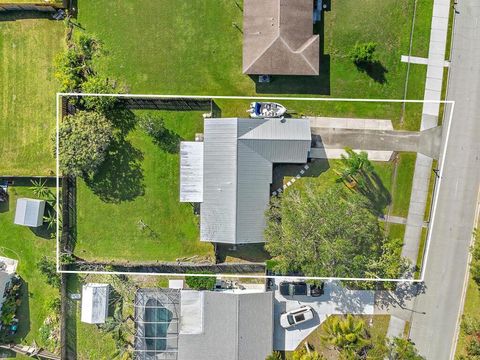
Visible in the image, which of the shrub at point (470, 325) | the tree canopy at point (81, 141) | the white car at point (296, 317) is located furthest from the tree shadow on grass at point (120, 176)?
the shrub at point (470, 325)

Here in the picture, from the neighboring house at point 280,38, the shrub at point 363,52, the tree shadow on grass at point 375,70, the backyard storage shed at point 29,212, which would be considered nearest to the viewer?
the neighboring house at point 280,38

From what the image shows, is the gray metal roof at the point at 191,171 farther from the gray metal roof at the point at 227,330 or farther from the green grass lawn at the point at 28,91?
the green grass lawn at the point at 28,91

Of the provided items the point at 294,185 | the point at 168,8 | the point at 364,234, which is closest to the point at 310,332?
the point at 364,234

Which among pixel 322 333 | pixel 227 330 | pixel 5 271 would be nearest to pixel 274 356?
pixel 227 330

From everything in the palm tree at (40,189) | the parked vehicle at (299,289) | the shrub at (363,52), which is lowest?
the parked vehicle at (299,289)

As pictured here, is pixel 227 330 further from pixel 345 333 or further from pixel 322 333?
pixel 345 333

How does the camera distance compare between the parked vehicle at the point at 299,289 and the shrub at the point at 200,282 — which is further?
the parked vehicle at the point at 299,289

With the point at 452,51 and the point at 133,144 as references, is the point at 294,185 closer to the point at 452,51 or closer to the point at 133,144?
the point at 133,144
